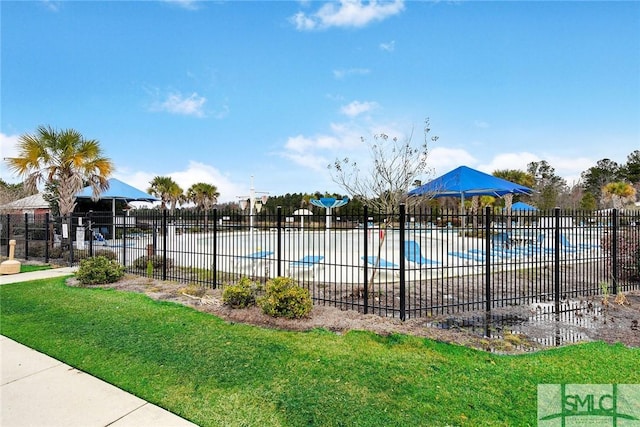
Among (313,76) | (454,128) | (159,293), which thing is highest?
(313,76)

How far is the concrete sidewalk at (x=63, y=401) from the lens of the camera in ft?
9.59

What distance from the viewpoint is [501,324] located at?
579 cm

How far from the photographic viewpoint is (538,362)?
4.13 metres

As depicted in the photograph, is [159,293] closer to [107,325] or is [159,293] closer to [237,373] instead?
[107,325]

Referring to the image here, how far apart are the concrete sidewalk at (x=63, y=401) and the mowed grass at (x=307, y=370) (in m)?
0.14

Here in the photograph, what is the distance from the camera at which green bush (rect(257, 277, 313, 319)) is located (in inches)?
232

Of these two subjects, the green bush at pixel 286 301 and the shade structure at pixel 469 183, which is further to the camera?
the shade structure at pixel 469 183

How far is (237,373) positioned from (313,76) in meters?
10.7

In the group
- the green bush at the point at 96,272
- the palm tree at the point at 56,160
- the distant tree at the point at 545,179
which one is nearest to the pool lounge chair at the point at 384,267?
the green bush at the point at 96,272

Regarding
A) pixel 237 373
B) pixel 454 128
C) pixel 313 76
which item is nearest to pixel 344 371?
pixel 237 373

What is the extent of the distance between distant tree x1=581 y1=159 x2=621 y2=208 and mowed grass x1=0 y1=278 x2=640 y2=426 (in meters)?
53.3

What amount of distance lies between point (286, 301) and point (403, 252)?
7.27 ft

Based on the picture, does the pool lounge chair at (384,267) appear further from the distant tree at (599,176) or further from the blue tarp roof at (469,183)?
the distant tree at (599,176)

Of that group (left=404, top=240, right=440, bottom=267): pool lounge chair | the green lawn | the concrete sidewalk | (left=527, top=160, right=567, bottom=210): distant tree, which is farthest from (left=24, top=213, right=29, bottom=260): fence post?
(left=527, top=160, right=567, bottom=210): distant tree
